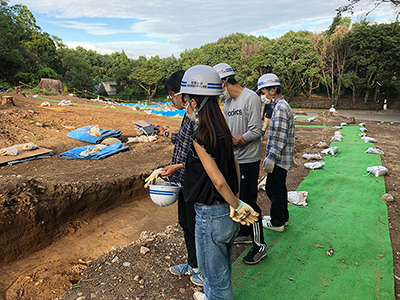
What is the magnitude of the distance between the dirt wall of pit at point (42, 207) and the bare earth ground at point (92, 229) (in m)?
0.01

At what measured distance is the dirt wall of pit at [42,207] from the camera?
349cm

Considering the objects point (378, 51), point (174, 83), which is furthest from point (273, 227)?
point (378, 51)

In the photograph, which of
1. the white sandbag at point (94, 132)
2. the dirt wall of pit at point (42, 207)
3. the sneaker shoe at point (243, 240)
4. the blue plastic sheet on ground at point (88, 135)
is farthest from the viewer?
the white sandbag at point (94, 132)

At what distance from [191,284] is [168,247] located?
2.09 ft

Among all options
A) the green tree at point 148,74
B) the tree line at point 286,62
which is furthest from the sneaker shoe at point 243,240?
the green tree at point 148,74

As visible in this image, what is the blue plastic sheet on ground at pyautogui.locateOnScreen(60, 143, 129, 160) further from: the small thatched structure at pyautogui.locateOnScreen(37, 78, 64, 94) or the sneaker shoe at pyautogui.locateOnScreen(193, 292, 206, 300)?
the small thatched structure at pyautogui.locateOnScreen(37, 78, 64, 94)

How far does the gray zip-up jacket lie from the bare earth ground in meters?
1.07

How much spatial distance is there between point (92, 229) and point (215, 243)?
11.8ft

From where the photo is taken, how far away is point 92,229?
14.4ft

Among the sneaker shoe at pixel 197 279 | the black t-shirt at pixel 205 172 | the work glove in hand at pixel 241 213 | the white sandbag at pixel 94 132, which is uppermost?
the black t-shirt at pixel 205 172

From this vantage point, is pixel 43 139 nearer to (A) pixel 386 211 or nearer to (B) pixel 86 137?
(B) pixel 86 137

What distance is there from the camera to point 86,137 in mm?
8211

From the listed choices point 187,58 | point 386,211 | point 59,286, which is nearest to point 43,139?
point 59,286

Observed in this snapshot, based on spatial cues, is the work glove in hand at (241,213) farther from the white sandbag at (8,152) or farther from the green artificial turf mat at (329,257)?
the white sandbag at (8,152)
